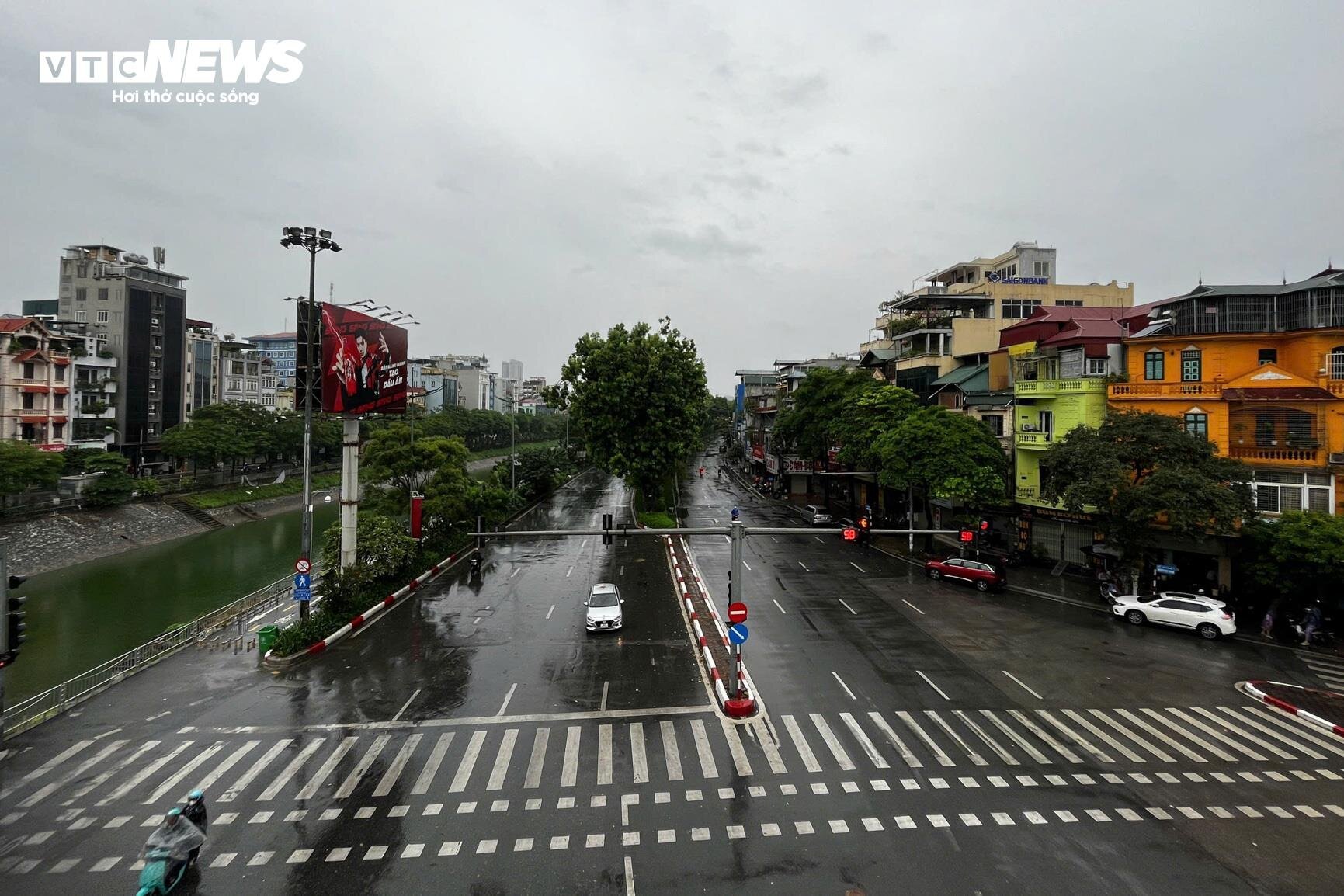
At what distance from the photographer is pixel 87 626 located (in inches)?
1202

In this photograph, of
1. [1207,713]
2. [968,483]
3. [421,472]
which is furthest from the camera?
[421,472]

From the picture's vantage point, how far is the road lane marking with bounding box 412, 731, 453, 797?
13812 millimetres

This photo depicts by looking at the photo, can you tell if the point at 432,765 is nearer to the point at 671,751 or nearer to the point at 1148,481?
the point at 671,751

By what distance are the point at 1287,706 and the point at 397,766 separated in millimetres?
23420

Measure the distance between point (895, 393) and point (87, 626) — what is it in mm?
46904

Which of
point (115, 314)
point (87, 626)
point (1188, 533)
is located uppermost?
point (115, 314)

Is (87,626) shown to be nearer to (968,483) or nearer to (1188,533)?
(968,483)

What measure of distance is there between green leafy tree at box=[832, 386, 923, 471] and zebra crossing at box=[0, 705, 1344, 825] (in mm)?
26950

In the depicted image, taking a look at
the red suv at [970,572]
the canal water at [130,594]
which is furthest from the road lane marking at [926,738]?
the canal water at [130,594]

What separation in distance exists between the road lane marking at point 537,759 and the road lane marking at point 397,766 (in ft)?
9.09

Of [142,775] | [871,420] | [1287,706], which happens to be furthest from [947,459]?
[142,775]

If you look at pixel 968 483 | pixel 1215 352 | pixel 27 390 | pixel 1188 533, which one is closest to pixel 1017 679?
pixel 1188 533

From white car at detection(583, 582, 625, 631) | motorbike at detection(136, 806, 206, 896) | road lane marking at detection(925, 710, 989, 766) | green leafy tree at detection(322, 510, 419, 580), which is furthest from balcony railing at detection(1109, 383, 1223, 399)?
motorbike at detection(136, 806, 206, 896)

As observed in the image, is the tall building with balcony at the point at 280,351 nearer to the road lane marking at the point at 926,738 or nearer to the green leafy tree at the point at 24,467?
the green leafy tree at the point at 24,467
